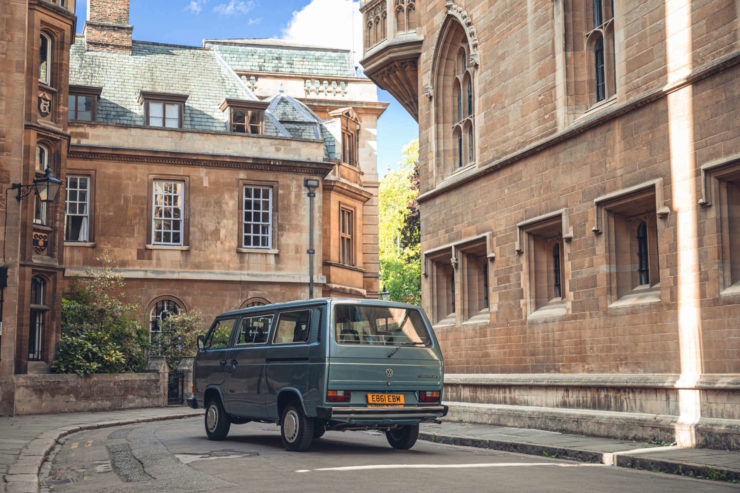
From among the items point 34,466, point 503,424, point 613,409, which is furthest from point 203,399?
point 613,409

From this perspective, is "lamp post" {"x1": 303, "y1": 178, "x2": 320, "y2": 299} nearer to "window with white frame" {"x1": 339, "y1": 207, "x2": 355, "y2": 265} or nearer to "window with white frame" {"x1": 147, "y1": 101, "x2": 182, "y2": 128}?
"window with white frame" {"x1": 339, "y1": 207, "x2": 355, "y2": 265}

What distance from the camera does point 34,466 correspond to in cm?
1080

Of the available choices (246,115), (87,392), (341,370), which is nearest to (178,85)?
(246,115)

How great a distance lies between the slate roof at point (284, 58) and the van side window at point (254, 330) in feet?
102

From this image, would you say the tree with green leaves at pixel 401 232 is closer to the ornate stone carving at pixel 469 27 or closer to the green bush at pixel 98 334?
the green bush at pixel 98 334

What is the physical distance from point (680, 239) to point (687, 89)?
2101 millimetres

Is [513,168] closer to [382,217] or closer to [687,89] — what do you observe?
[687,89]

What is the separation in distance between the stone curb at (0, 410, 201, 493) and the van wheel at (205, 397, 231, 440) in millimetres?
2343

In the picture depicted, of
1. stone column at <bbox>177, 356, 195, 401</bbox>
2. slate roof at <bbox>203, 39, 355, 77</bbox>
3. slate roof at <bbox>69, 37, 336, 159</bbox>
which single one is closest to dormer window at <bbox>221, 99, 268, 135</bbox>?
slate roof at <bbox>69, 37, 336, 159</bbox>

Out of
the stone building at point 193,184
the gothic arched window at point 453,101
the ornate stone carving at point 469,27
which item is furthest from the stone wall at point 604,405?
the stone building at point 193,184

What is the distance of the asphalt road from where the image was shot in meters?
8.55

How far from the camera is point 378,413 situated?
457 inches

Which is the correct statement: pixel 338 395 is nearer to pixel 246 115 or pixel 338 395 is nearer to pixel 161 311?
pixel 161 311

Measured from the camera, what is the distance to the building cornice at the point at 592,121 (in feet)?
40.0
